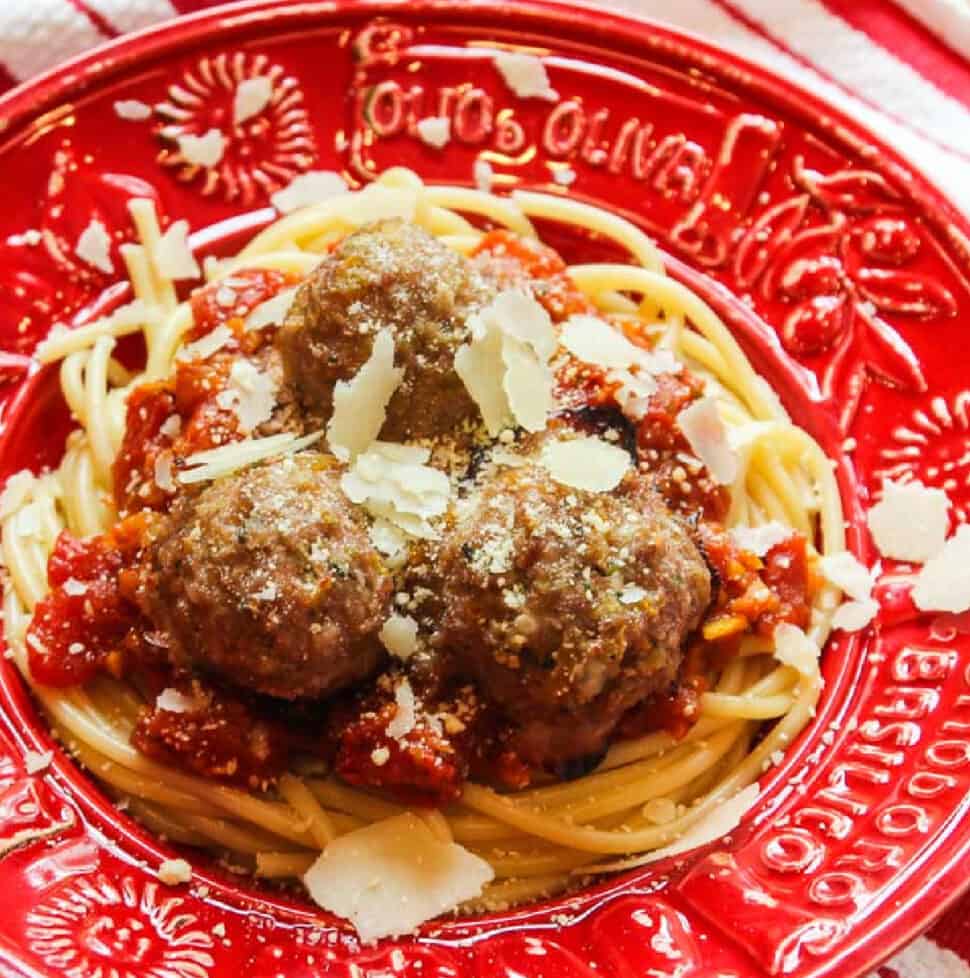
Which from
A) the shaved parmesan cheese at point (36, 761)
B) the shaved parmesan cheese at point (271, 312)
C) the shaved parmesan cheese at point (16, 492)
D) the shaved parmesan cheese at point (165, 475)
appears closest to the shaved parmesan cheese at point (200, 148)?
the shaved parmesan cheese at point (271, 312)

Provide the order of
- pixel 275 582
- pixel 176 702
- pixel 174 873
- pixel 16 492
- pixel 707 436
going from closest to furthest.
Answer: pixel 275 582 → pixel 174 873 → pixel 176 702 → pixel 707 436 → pixel 16 492

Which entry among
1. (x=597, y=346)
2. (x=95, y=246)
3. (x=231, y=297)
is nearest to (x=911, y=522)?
(x=597, y=346)

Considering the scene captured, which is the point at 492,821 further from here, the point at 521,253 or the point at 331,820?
the point at 521,253

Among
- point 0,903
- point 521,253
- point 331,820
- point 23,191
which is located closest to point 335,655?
point 331,820

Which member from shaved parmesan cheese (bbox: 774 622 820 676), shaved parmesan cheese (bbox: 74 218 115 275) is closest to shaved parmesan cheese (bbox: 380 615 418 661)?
shaved parmesan cheese (bbox: 774 622 820 676)

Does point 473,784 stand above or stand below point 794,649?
below

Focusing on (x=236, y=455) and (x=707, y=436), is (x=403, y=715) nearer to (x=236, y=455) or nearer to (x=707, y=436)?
(x=236, y=455)
